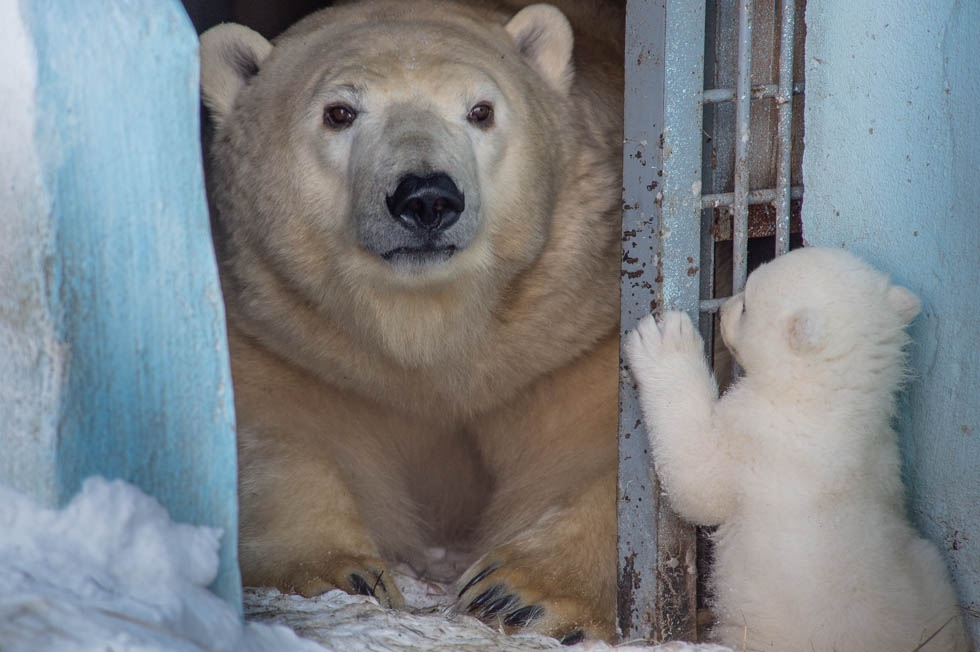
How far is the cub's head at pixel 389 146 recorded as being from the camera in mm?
2707

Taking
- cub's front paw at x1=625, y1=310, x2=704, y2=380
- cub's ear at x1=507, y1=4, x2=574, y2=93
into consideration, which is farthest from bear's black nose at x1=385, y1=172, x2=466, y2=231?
cub's ear at x1=507, y1=4, x2=574, y2=93

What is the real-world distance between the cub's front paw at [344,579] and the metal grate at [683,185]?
0.62m

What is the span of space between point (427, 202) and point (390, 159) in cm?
16

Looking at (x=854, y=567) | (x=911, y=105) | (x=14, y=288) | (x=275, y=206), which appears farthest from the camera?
(x=275, y=206)

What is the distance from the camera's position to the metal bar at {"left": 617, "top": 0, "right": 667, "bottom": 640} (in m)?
2.53

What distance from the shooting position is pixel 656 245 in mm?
2531

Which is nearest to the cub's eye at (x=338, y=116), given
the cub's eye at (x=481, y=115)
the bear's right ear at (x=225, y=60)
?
the cub's eye at (x=481, y=115)

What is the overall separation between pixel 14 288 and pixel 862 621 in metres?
1.72

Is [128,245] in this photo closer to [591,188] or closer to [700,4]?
[700,4]

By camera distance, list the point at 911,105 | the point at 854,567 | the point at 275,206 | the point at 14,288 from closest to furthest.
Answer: the point at 14,288 < the point at 854,567 < the point at 911,105 < the point at 275,206

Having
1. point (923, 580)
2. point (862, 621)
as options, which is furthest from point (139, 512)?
point (923, 580)

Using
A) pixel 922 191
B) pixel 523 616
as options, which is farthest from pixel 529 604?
pixel 922 191

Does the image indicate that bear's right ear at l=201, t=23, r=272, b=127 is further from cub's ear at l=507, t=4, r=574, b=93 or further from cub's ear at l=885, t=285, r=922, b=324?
cub's ear at l=885, t=285, r=922, b=324

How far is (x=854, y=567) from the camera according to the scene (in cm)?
222
